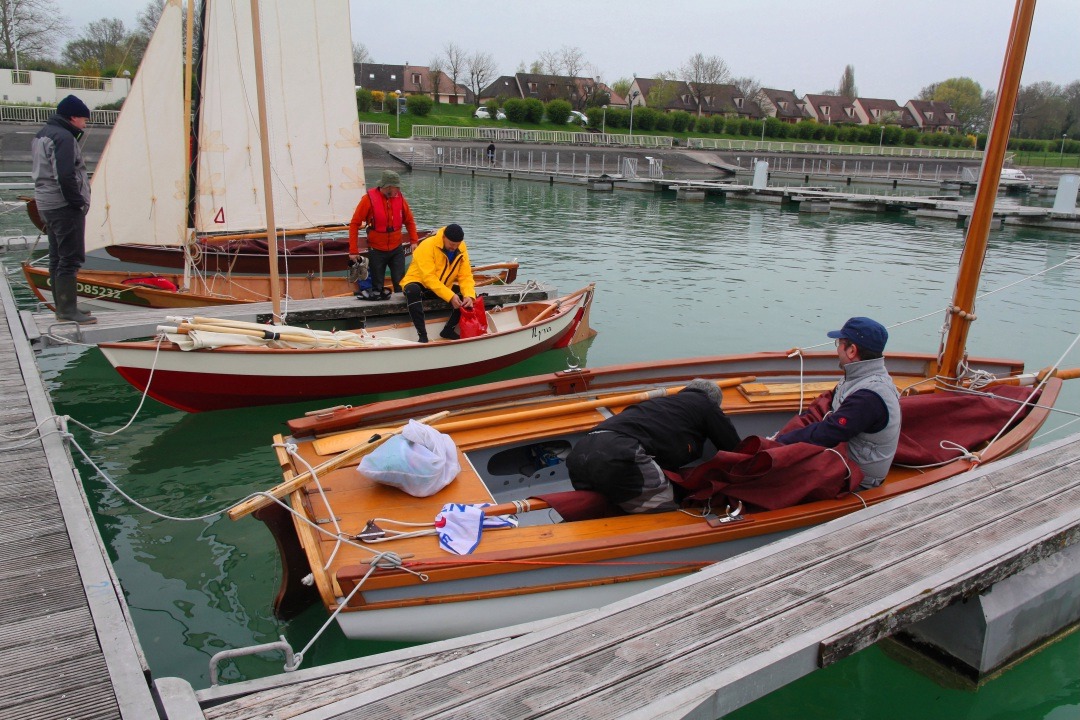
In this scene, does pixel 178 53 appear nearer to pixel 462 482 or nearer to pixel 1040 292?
pixel 462 482

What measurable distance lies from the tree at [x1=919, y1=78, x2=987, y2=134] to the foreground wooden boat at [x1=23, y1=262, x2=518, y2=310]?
109 meters

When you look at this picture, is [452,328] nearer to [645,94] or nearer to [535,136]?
[535,136]

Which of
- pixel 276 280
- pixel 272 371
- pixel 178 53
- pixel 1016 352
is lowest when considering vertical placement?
pixel 1016 352

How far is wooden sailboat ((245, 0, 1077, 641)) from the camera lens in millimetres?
4508

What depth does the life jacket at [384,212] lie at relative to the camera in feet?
35.8

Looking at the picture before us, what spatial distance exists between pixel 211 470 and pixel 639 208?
2972 cm

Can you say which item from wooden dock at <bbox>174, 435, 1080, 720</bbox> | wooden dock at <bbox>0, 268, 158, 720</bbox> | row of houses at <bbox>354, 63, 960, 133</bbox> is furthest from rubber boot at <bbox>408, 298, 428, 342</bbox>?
row of houses at <bbox>354, 63, 960, 133</bbox>

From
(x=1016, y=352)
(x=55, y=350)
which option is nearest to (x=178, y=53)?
(x=55, y=350)

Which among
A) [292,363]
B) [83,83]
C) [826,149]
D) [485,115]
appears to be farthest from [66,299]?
[826,149]

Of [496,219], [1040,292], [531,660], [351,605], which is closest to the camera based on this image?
[531,660]

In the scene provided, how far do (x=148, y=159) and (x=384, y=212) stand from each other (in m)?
3.25

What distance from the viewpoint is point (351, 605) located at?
4375 mm

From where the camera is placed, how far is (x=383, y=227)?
36.4 feet

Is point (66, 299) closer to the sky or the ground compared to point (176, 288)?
closer to the sky
